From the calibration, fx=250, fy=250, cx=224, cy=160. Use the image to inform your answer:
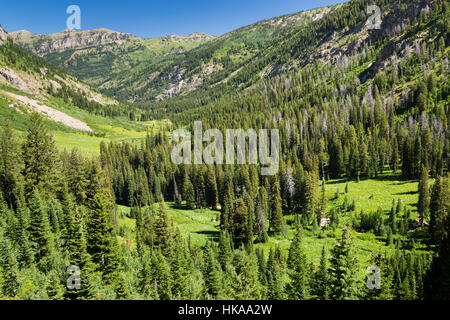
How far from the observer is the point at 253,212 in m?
74.4

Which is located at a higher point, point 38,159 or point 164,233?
point 38,159

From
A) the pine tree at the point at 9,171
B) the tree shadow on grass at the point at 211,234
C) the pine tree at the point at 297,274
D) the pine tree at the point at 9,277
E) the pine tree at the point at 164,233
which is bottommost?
the tree shadow on grass at the point at 211,234

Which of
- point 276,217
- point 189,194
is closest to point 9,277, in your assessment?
point 276,217

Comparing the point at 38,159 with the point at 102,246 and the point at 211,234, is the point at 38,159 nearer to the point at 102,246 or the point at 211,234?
the point at 102,246

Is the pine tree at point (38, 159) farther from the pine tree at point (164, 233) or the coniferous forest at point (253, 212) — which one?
the pine tree at point (164, 233)

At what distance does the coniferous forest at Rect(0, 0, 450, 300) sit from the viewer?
1020 inches

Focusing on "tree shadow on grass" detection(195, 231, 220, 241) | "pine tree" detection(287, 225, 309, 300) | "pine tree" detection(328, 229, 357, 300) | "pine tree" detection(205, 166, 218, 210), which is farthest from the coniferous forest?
"tree shadow on grass" detection(195, 231, 220, 241)

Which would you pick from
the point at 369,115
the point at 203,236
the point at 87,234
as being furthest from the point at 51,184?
the point at 369,115

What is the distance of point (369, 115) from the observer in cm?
14450

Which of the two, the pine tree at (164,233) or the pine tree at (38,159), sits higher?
the pine tree at (38,159)

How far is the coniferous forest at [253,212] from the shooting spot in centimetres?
2591

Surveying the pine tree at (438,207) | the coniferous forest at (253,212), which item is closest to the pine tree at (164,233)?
the coniferous forest at (253,212)
